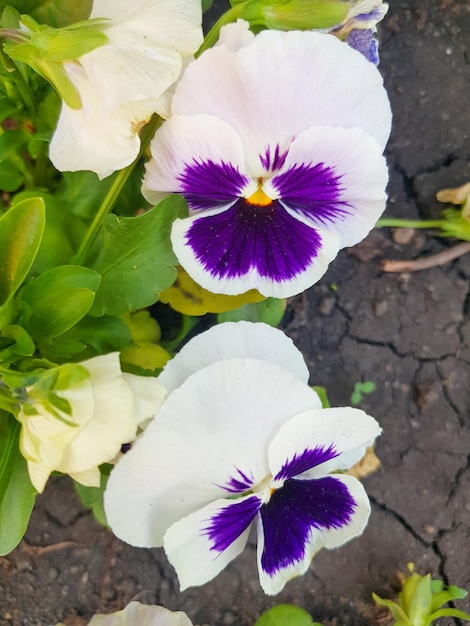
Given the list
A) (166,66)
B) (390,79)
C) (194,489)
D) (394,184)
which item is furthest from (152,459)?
(390,79)

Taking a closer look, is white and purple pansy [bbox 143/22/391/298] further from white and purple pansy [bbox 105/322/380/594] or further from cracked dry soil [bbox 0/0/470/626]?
cracked dry soil [bbox 0/0/470/626]

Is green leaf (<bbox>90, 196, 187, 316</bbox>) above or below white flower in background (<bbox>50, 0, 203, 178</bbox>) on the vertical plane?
below

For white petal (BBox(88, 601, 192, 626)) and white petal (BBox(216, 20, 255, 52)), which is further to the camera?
white petal (BBox(88, 601, 192, 626))

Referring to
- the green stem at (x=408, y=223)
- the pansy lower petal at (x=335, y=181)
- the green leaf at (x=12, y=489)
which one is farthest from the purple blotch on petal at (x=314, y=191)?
the green stem at (x=408, y=223)

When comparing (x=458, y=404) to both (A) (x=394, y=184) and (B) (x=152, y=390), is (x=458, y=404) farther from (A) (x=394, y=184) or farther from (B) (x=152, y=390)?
(B) (x=152, y=390)

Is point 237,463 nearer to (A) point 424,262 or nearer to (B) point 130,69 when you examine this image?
(B) point 130,69

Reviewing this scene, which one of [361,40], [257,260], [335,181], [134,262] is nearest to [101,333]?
[134,262]

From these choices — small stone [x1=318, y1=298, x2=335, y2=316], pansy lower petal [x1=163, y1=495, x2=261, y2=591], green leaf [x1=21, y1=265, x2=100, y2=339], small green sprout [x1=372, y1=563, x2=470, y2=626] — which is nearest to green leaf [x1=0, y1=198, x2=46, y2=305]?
green leaf [x1=21, y1=265, x2=100, y2=339]
